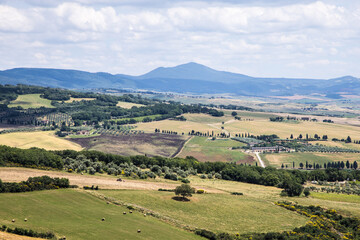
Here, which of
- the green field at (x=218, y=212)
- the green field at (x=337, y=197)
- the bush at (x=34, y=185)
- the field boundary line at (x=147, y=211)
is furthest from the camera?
the green field at (x=337, y=197)

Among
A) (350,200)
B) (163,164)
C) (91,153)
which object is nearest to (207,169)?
(163,164)

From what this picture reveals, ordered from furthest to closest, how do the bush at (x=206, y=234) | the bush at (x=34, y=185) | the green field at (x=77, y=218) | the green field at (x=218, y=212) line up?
the green field at (x=218, y=212), the bush at (x=34, y=185), the bush at (x=206, y=234), the green field at (x=77, y=218)

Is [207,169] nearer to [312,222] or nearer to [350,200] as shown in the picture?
[350,200]

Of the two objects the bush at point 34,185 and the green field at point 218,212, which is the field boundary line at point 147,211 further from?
the bush at point 34,185

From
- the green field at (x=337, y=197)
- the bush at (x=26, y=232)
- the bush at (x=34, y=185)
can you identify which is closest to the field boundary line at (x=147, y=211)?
the bush at (x=34, y=185)

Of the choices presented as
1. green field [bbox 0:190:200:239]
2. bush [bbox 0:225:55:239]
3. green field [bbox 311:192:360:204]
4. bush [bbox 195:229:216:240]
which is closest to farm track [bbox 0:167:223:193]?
green field [bbox 0:190:200:239]

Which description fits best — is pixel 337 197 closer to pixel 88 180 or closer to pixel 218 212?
pixel 218 212
